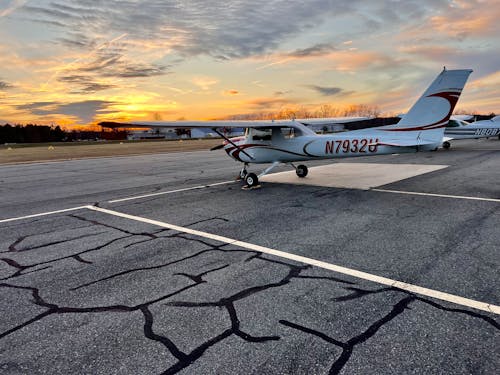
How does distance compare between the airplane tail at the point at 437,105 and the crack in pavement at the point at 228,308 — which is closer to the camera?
the crack in pavement at the point at 228,308

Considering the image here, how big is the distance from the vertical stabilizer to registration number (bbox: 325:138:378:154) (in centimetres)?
106

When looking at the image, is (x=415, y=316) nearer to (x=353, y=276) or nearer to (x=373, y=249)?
(x=353, y=276)

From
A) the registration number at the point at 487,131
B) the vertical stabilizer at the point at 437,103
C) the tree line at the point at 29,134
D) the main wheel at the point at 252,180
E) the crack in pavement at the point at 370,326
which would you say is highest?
the tree line at the point at 29,134

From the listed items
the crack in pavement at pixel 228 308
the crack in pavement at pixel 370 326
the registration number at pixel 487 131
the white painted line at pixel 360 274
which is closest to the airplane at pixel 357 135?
the white painted line at pixel 360 274

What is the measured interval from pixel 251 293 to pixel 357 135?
8.44 metres

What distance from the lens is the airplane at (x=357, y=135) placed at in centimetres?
1032

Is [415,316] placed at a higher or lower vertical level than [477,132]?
lower

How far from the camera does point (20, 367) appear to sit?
9.18 ft

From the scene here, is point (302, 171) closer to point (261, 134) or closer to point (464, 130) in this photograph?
point (261, 134)

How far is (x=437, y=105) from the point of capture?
34.2ft

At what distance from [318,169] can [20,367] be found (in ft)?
47.8

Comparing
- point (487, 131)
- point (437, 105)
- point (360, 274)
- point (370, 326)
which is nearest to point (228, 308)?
point (370, 326)

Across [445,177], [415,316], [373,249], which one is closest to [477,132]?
[445,177]

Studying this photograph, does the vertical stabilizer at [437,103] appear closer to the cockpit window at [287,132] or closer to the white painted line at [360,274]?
the cockpit window at [287,132]
